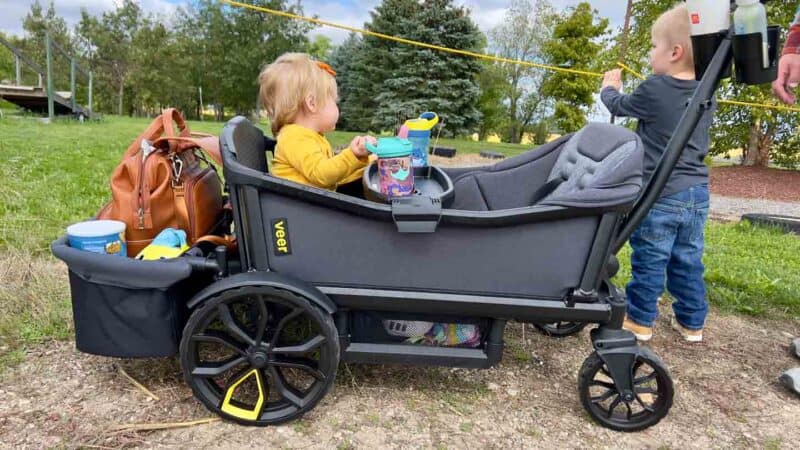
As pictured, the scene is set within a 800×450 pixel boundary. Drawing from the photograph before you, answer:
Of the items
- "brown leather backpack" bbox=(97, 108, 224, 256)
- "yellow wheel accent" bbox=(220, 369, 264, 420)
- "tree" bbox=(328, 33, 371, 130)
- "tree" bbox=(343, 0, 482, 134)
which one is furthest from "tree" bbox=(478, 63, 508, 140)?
"yellow wheel accent" bbox=(220, 369, 264, 420)

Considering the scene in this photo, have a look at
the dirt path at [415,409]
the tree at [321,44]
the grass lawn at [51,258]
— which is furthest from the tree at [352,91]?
the dirt path at [415,409]

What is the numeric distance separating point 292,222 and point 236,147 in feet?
1.28

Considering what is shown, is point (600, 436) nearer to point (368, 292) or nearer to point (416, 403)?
point (416, 403)

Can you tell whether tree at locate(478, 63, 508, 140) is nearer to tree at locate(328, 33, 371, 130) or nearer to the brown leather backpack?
tree at locate(328, 33, 371, 130)

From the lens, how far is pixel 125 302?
190 cm

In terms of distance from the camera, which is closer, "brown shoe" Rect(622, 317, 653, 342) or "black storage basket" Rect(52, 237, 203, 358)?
"black storage basket" Rect(52, 237, 203, 358)

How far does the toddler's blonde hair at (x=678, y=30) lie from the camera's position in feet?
8.14

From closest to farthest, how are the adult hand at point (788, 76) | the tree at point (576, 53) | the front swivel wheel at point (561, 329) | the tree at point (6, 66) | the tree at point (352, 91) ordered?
the adult hand at point (788, 76) < the front swivel wheel at point (561, 329) < the tree at point (576, 53) < the tree at point (352, 91) < the tree at point (6, 66)

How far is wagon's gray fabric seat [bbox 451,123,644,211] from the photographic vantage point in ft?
5.91

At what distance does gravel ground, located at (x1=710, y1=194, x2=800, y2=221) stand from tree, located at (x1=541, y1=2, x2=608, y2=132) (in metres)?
10.9

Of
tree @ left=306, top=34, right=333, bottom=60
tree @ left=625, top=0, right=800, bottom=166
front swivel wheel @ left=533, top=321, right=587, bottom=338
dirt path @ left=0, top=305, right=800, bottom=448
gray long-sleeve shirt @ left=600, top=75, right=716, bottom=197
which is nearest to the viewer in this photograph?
dirt path @ left=0, top=305, right=800, bottom=448

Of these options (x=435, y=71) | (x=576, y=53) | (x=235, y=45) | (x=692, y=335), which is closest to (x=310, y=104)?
(x=692, y=335)

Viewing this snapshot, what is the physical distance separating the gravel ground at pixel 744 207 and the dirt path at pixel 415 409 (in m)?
5.52

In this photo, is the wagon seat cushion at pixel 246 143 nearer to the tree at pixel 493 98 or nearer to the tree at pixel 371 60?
the tree at pixel 371 60
